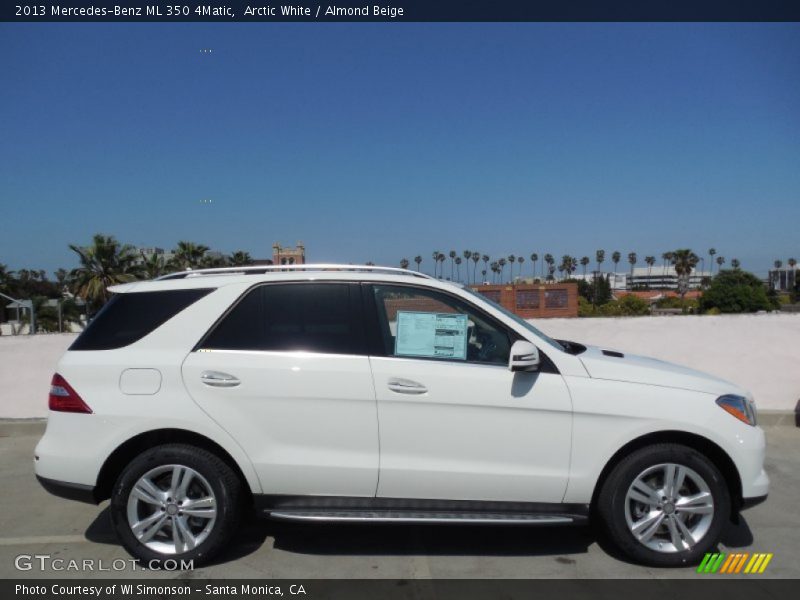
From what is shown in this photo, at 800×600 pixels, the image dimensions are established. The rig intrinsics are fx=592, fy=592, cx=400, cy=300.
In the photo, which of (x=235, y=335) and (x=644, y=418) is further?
(x=235, y=335)

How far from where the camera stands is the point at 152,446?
143 inches

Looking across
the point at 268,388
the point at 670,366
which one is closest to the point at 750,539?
the point at 670,366

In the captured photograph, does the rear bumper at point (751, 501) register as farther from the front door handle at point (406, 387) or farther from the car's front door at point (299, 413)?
the car's front door at point (299, 413)

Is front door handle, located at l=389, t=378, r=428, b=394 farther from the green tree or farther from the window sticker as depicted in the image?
the green tree

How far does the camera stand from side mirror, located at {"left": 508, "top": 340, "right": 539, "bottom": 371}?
3438 mm

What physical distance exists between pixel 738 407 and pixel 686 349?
4.08 m

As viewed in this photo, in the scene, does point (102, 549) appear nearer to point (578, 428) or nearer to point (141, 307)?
point (141, 307)

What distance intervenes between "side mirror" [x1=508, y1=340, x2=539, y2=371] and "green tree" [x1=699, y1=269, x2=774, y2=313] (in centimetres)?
7058

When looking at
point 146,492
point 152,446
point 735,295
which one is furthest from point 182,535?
point 735,295

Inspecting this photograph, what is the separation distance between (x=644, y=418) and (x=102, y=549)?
357 centimetres

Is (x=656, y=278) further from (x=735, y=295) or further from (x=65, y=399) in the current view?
(x=65, y=399)

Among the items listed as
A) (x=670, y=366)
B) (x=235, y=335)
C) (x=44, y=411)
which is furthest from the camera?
(x=44, y=411)

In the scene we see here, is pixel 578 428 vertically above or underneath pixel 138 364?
underneath

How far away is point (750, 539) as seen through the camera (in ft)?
13.1
